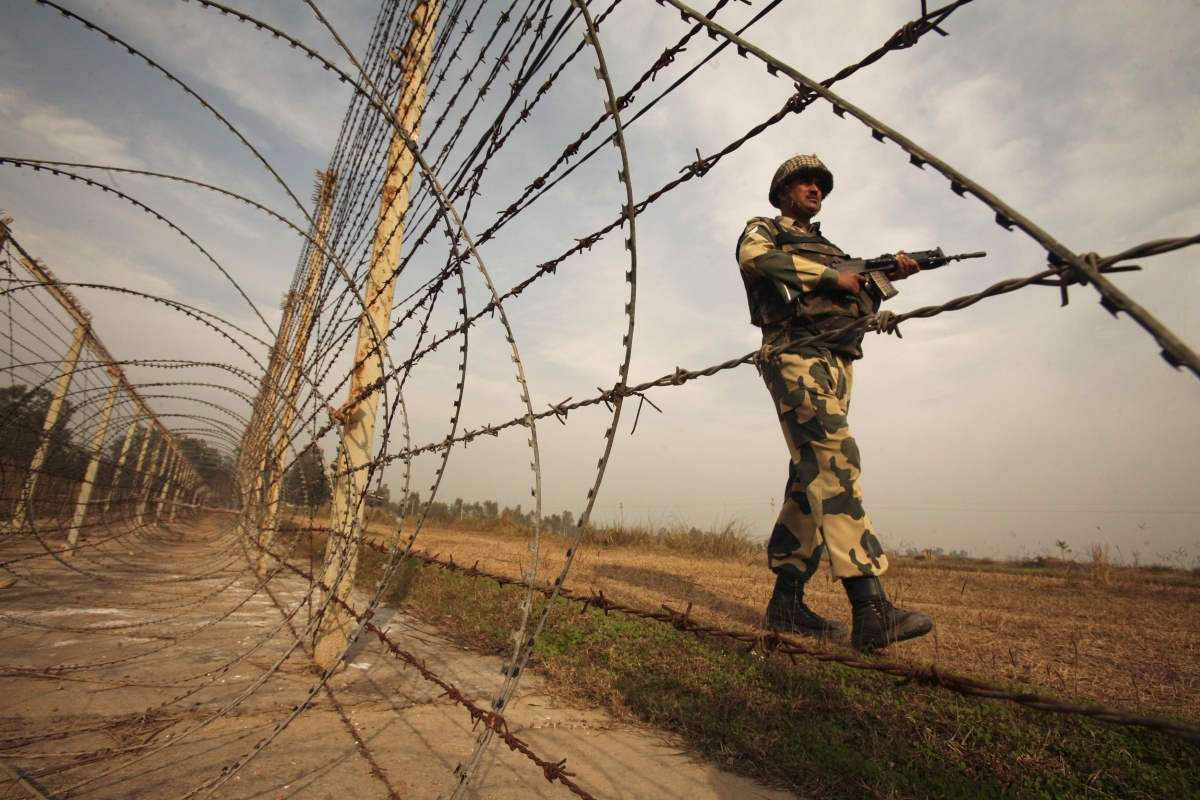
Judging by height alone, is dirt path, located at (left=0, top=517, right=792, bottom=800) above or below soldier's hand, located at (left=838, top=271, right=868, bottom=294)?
below

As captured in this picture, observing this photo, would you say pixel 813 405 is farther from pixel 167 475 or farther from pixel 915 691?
pixel 167 475

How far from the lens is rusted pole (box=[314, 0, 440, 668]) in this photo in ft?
9.86

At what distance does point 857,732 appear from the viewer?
1865mm

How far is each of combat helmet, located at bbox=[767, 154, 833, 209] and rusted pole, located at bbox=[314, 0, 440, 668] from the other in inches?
76.2

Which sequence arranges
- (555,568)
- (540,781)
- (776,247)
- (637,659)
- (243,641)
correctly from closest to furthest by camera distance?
(540,781), (776,247), (637,659), (243,641), (555,568)

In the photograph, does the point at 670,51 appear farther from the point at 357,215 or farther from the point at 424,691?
the point at 357,215

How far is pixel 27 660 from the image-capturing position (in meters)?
2.81

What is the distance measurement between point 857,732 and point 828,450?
93 cm

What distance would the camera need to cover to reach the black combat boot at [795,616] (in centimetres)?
247

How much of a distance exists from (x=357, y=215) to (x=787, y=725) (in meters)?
3.70

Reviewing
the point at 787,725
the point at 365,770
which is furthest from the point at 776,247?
the point at 365,770

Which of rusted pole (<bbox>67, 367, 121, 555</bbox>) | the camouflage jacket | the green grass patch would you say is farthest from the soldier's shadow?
rusted pole (<bbox>67, 367, 121, 555</bbox>)

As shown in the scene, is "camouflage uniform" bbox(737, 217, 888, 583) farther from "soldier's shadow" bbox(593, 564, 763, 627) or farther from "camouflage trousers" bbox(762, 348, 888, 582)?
"soldier's shadow" bbox(593, 564, 763, 627)

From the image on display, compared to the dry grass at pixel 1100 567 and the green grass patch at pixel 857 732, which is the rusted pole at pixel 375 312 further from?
the dry grass at pixel 1100 567
